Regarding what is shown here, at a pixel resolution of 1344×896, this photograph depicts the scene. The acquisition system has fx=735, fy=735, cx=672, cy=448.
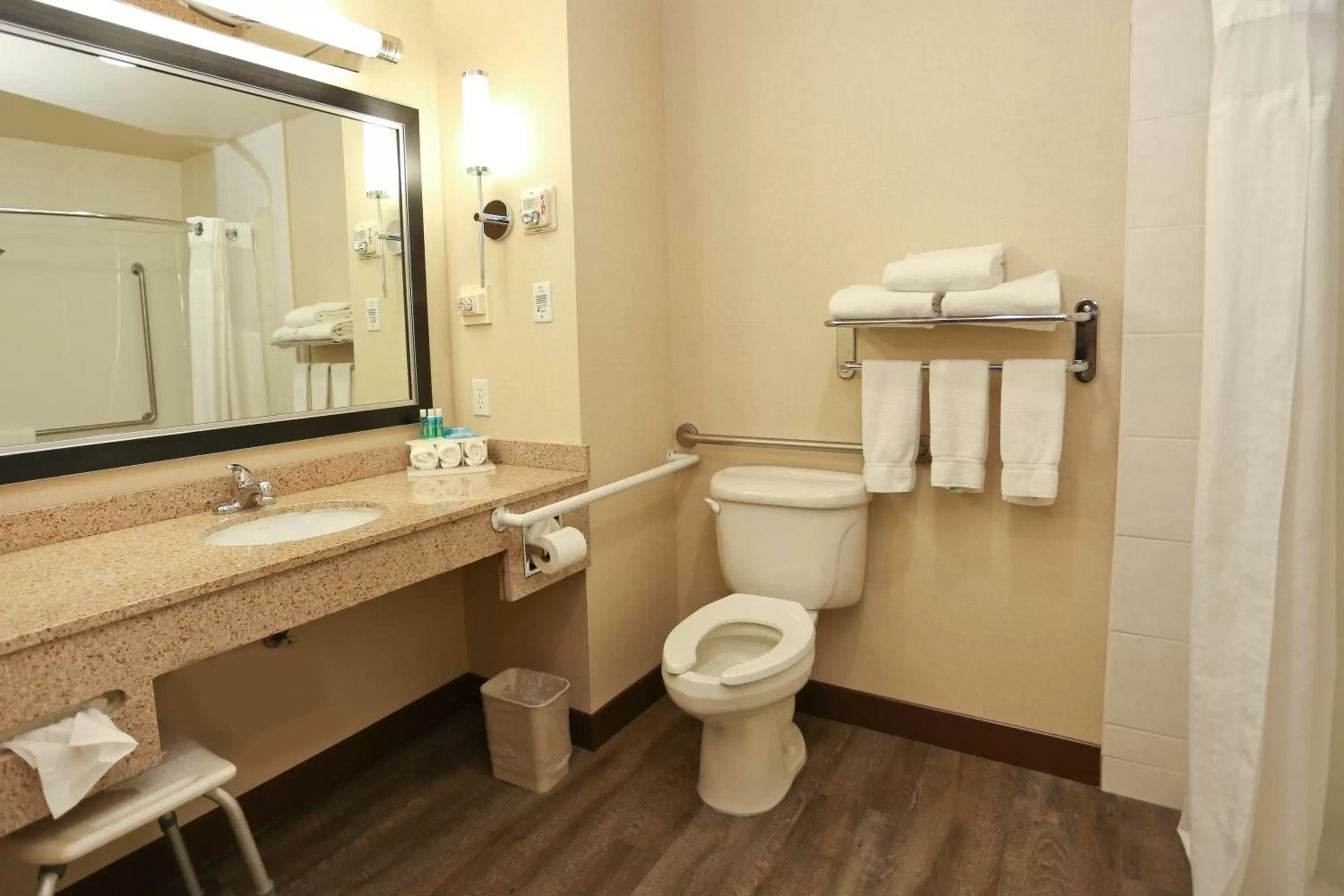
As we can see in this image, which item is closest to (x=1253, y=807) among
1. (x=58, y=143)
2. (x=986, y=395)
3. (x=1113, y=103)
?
(x=986, y=395)

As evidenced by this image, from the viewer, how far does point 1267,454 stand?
48.3 inches

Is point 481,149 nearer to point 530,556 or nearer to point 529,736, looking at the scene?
point 530,556

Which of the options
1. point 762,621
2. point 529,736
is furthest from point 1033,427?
point 529,736

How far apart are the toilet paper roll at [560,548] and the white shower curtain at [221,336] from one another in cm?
74

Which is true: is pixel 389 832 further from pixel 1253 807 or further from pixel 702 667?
pixel 1253 807

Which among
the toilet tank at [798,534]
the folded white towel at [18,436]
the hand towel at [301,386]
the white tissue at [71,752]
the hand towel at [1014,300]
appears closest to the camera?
the white tissue at [71,752]

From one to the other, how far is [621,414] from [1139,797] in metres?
1.60

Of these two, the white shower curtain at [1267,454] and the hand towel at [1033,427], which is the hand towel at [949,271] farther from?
the white shower curtain at [1267,454]

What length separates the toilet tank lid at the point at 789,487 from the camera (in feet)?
6.26

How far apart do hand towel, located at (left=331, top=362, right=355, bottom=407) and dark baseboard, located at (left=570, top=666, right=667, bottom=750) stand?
1.05m

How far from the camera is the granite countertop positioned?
102 cm

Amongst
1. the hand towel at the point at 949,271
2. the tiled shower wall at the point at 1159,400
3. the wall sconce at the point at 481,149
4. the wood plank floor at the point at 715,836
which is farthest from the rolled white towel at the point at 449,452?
the tiled shower wall at the point at 1159,400

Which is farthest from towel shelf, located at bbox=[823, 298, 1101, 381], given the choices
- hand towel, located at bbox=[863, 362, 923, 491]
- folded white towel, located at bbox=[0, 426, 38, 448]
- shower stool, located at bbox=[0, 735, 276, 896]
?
folded white towel, located at bbox=[0, 426, 38, 448]

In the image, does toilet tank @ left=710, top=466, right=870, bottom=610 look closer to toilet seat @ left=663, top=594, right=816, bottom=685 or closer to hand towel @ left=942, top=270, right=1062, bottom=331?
toilet seat @ left=663, top=594, right=816, bottom=685
